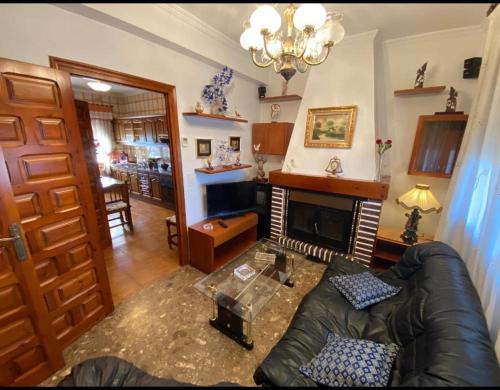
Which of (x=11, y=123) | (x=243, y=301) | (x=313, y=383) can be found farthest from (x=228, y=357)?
(x=11, y=123)

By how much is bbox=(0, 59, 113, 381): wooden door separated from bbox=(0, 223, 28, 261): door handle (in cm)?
8

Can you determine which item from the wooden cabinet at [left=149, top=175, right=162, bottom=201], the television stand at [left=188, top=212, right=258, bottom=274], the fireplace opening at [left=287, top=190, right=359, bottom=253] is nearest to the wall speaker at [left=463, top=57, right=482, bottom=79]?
the fireplace opening at [left=287, top=190, right=359, bottom=253]

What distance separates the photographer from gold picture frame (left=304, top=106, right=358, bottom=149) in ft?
8.84

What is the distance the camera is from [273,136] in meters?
3.48

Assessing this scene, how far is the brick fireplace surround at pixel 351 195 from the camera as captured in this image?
2.56 metres

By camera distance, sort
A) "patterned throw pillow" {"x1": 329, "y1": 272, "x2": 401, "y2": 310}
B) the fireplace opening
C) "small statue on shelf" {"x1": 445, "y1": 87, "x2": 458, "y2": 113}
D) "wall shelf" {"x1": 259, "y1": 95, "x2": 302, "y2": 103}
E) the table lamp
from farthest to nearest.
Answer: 1. "wall shelf" {"x1": 259, "y1": 95, "x2": 302, "y2": 103}
2. the fireplace opening
3. "small statue on shelf" {"x1": 445, "y1": 87, "x2": 458, "y2": 113}
4. the table lamp
5. "patterned throw pillow" {"x1": 329, "y1": 272, "x2": 401, "y2": 310}

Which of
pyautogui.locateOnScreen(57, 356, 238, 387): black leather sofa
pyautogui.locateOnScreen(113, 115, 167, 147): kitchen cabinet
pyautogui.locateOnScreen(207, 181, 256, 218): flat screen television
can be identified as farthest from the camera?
pyautogui.locateOnScreen(113, 115, 167, 147): kitchen cabinet

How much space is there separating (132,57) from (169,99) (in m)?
0.49

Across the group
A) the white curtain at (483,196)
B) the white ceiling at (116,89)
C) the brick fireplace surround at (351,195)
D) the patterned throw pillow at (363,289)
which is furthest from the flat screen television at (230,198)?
the white ceiling at (116,89)

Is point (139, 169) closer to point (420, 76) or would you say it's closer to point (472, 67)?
point (420, 76)

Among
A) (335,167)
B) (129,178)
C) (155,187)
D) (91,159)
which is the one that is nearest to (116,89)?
(129,178)

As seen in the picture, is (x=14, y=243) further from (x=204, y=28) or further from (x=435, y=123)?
(x=435, y=123)

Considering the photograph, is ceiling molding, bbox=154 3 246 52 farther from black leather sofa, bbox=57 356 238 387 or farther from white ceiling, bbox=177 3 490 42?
black leather sofa, bbox=57 356 238 387

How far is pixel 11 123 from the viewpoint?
1.35 metres
